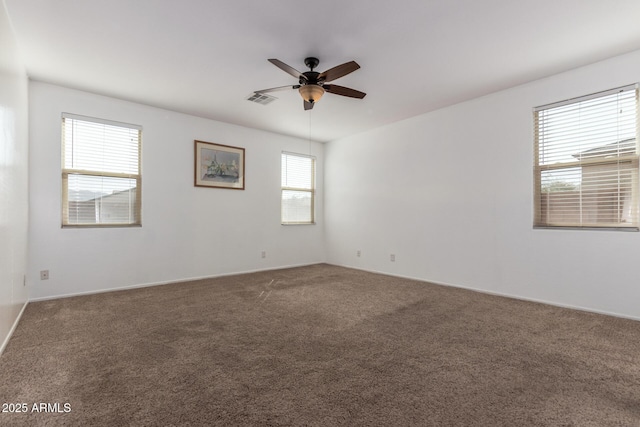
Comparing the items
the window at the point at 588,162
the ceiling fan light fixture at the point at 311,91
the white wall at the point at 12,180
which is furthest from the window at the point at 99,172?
the window at the point at 588,162

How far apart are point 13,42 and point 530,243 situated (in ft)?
18.4

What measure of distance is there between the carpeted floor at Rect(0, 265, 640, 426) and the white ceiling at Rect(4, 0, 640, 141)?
8.54 ft

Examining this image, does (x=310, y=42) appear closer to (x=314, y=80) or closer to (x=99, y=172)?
(x=314, y=80)

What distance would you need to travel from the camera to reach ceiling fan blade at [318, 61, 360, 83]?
8.45 ft

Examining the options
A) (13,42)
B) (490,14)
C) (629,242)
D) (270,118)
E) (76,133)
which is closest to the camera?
(490,14)

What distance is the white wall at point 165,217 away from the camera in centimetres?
363

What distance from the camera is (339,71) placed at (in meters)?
2.71

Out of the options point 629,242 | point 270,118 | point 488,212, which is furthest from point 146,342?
point 629,242

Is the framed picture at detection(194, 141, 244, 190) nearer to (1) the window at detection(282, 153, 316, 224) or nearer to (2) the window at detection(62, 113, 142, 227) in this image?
(2) the window at detection(62, 113, 142, 227)

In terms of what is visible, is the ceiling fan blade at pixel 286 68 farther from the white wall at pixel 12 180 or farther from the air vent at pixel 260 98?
the white wall at pixel 12 180

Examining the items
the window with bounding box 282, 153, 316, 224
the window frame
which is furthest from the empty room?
the window with bounding box 282, 153, 316, 224

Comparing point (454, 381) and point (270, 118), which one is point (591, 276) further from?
point (270, 118)

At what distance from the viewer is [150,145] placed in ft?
14.4

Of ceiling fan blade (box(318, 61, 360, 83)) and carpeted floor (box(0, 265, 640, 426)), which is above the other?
ceiling fan blade (box(318, 61, 360, 83))
